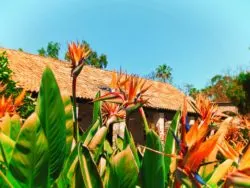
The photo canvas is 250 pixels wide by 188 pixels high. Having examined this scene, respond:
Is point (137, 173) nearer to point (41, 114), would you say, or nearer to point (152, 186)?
point (152, 186)

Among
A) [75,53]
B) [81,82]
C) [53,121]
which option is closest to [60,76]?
[81,82]

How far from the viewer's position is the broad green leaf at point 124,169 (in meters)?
1.06

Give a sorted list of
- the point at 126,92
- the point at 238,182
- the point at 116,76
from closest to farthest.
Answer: the point at 238,182 < the point at 126,92 < the point at 116,76

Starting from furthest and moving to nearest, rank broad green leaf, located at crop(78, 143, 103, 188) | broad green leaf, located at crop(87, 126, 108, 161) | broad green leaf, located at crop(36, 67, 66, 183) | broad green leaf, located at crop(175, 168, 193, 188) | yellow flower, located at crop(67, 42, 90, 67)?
yellow flower, located at crop(67, 42, 90, 67), broad green leaf, located at crop(87, 126, 108, 161), broad green leaf, located at crop(36, 67, 66, 183), broad green leaf, located at crop(78, 143, 103, 188), broad green leaf, located at crop(175, 168, 193, 188)

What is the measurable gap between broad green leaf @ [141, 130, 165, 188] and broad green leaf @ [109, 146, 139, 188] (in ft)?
0.11

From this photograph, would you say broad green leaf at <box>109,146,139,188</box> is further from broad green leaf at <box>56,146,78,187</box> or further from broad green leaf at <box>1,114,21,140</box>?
broad green leaf at <box>1,114,21,140</box>

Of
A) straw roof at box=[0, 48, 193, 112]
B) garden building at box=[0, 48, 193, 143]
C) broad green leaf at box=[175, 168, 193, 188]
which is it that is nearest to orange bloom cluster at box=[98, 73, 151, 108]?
broad green leaf at box=[175, 168, 193, 188]

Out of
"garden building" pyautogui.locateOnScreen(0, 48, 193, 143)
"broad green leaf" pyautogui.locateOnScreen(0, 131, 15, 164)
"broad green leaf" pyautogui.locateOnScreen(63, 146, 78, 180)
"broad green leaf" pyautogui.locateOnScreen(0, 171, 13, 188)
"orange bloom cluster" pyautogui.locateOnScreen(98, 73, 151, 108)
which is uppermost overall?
"garden building" pyautogui.locateOnScreen(0, 48, 193, 143)

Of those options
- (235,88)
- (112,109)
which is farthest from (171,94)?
(112,109)

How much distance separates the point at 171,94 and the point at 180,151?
21636 mm

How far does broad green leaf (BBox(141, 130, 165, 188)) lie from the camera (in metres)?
1.08

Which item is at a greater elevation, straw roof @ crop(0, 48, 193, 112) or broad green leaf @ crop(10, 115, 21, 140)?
straw roof @ crop(0, 48, 193, 112)

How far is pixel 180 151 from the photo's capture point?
92cm

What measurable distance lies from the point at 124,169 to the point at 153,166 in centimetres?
8
